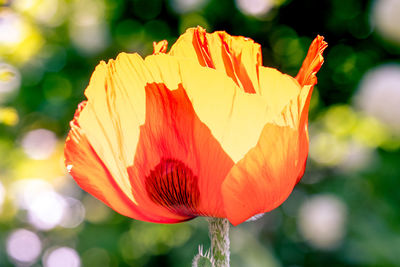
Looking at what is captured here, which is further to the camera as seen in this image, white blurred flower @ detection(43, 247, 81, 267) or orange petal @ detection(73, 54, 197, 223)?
white blurred flower @ detection(43, 247, 81, 267)

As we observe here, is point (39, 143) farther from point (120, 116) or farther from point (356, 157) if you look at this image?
point (120, 116)

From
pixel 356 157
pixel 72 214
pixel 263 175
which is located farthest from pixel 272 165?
pixel 72 214

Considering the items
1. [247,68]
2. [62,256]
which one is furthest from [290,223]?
[247,68]

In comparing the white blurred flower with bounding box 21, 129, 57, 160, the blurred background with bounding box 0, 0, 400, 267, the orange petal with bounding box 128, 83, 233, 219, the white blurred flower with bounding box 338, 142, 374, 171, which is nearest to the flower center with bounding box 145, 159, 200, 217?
the orange petal with bounding box 128, 83, 233, 219

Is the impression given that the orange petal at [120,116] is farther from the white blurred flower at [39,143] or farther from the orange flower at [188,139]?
the white blurred flower at [39,143]

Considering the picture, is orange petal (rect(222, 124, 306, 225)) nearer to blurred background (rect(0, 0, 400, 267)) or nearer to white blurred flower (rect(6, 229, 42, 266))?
blurred background (rect(0, 0, 400, 267))

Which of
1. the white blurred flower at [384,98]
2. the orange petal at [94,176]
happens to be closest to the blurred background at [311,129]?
the white blurred flower at [384,98]
